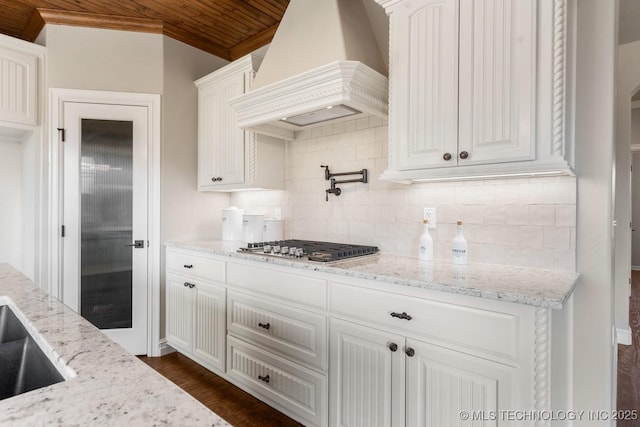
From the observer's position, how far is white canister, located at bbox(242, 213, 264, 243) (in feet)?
9.41

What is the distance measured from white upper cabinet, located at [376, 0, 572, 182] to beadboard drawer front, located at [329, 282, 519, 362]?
0.63 m

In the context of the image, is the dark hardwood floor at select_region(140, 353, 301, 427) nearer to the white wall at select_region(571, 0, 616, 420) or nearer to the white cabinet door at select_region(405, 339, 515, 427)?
the white cabinet door at select_region(405, 339, 515, 427)

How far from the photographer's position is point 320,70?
6.43 ft

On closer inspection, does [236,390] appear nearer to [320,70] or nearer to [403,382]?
[403,382]

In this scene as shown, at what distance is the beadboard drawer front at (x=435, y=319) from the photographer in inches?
50.9

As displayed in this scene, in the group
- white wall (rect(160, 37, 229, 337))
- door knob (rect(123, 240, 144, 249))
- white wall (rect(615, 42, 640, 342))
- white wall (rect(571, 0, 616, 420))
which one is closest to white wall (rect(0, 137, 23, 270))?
door knob (rect(123, 240, 144, 249))

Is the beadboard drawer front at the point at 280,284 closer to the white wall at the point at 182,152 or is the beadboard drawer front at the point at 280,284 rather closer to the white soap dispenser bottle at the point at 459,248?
the white soap dispenser bottle at the point at 459,248

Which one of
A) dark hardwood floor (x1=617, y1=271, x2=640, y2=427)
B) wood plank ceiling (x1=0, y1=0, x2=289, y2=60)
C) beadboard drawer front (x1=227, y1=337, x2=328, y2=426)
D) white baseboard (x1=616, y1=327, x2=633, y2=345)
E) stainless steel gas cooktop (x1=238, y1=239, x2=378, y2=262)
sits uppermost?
wood plank ceiling (x1=0, y1=0, x2=289, y2=60)

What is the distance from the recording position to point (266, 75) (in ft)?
7.70

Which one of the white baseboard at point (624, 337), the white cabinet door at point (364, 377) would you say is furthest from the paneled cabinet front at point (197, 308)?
the white baseboard at point (624, 337)

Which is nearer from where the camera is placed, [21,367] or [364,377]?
[21,367]

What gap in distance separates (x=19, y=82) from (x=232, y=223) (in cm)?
192

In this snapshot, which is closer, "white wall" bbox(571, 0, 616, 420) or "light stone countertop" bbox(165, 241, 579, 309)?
"light stone countertop" bbox(165, 241, 579, 309)

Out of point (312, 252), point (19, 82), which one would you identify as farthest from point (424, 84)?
point (19, 82)
